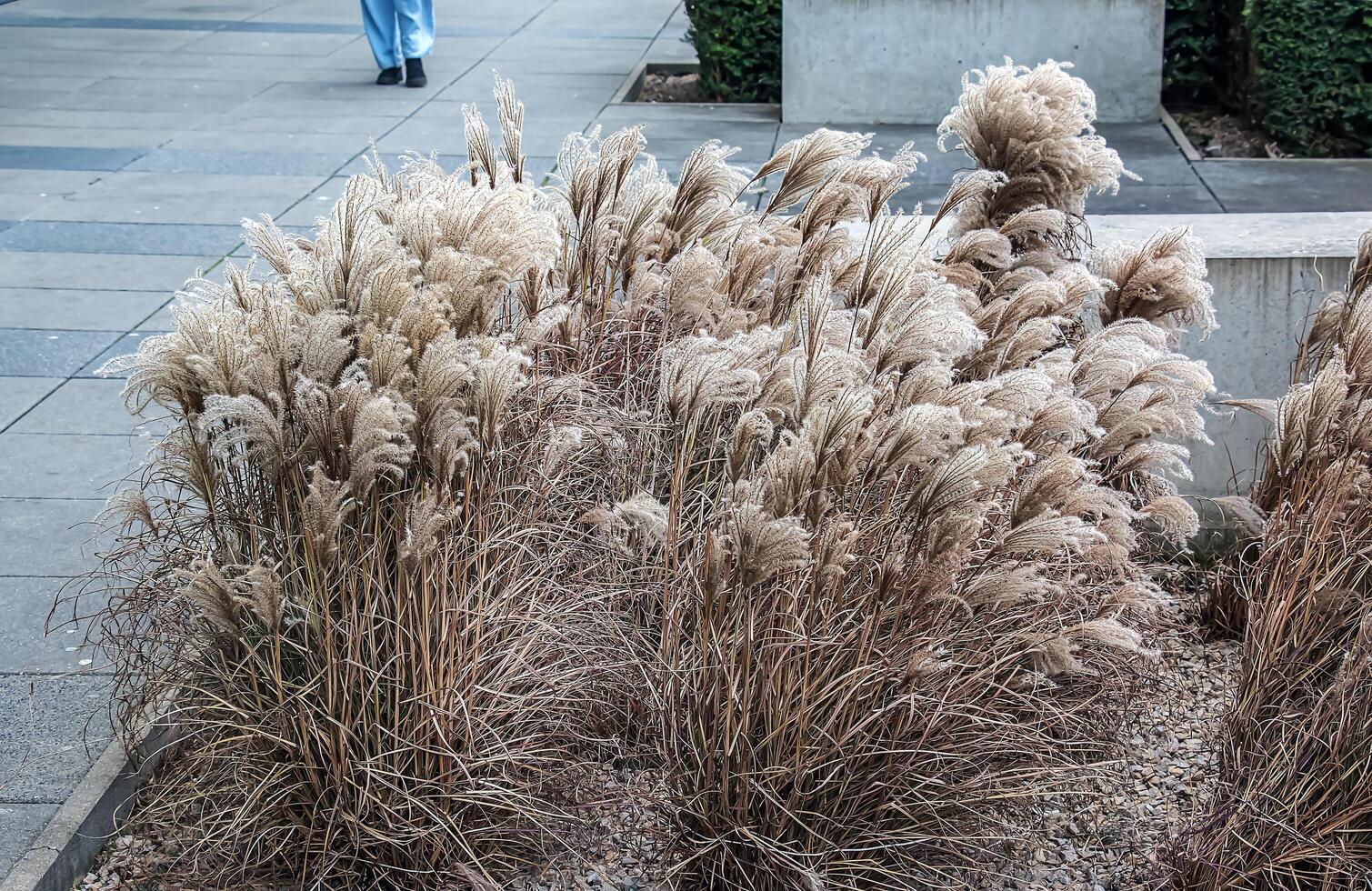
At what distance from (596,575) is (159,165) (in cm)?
721

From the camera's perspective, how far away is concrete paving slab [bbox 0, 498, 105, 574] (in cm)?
479

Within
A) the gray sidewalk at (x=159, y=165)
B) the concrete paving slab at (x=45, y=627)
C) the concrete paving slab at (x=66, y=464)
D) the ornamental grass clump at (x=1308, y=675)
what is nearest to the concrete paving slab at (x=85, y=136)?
the gray sidewalk at (x=159, y=165)

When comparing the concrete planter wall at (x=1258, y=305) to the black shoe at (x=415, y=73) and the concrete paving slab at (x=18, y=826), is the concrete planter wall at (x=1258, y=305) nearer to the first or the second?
the concrete paving slab at (x=18, y=826)

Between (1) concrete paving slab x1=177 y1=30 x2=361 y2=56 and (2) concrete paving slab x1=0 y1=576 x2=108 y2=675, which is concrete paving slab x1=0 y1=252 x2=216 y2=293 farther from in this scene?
(1) concrete paving slab x1=177 y1=30 x2=361 y2=56

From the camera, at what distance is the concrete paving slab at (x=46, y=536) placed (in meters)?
4.79

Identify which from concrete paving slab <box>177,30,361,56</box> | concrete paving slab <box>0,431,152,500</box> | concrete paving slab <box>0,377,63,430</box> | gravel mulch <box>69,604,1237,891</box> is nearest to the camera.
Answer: gravel mulch <box>69,604,1237,891</box>

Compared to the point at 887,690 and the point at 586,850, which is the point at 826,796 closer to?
the point at 887,690

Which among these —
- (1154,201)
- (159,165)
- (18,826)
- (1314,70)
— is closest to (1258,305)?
(1154,201)

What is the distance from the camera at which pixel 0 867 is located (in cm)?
338

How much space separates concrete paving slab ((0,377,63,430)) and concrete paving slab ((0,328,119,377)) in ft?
0.21

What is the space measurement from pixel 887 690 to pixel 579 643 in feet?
2.71

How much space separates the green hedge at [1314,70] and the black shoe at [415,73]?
6.73m

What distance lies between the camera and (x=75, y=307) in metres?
7.26

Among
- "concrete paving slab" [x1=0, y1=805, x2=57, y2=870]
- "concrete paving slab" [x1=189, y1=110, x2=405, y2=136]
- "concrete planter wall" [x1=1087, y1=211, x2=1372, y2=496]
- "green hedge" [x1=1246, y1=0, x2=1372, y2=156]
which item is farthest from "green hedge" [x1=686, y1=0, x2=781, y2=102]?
"concrete paving slab" [x1=0, y1=805, x2=57, y2=870]
